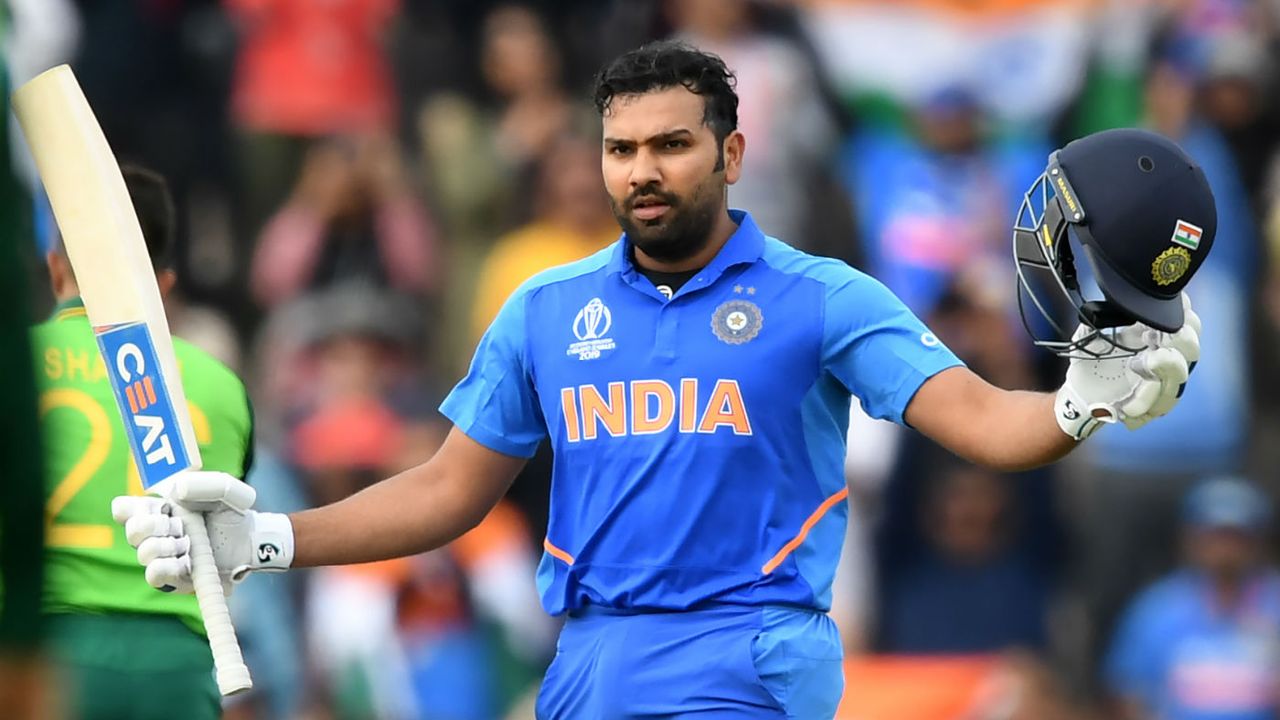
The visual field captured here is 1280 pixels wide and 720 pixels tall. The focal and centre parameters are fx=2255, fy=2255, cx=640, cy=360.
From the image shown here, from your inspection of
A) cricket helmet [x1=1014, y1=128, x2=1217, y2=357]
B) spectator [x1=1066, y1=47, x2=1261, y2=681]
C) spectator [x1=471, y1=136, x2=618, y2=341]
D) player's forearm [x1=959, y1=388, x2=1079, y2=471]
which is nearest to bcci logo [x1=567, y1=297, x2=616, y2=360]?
player's forearm [x1=959, y1=388, x2=1079, y2=471]

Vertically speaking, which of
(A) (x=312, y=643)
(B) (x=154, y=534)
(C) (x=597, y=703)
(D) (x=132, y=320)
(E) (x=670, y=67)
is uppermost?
(E) (x=670, y=67)

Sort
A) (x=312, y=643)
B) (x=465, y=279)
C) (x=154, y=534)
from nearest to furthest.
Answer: (x=154, y=534), (x=312, y=643), (x=465, y=279)

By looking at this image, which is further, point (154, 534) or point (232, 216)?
point (232, 216)

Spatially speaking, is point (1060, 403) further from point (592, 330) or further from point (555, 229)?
point (555, 229)

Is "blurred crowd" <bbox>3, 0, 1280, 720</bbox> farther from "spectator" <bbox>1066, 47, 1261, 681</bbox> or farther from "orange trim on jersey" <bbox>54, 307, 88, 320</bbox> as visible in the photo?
"orange trim on jersey" <bbox>54, 307, 88, 320</bbox>

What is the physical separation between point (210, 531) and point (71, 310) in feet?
3.15

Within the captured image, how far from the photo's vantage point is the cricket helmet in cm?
464

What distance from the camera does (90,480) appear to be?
5.71 meters

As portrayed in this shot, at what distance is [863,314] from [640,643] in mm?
915

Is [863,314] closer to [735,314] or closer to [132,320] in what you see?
[735,314]

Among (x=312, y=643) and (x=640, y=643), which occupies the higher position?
(x=640, y=643)

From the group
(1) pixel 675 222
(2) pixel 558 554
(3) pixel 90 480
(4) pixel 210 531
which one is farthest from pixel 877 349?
(3) pixel 90 480

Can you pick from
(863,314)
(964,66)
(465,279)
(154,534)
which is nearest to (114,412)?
(154,534)

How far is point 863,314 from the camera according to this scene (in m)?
5.22
